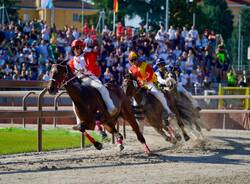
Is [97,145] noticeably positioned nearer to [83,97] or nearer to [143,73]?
[83,97]

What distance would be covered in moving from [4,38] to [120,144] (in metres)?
15.7

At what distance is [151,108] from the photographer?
58.7 ft

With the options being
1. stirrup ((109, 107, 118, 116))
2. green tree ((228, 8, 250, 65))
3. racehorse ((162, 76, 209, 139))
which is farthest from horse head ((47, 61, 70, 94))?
→ green tree ((228, 8, 250, 65))

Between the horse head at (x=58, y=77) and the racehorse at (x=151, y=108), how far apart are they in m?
2.38

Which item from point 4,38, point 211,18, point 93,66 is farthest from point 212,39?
point 211,18

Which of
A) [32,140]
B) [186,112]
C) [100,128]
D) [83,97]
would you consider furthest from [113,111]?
[186,112]

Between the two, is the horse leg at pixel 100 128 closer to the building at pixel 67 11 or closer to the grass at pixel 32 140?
the grass at pixel 32 140

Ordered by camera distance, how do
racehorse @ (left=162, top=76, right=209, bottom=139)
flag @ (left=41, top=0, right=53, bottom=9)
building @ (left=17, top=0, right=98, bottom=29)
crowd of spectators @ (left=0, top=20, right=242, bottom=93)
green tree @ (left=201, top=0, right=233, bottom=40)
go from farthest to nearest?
building @ (left=17, top=0, right=98, bottom=29) → green tree @ (left=201, top=0, right=233, bottom=40) → flag @ (left=41, top=0, right=53, bottom=9) → crowd of spectators @ (left=0, top=20, right=242, bottom=93) → racehorse @ (left=162, top=76, right=209, bottom=139)

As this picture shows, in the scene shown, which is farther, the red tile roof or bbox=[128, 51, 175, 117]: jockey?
the red tile roof

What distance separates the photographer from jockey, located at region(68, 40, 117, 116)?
1595 centimetres

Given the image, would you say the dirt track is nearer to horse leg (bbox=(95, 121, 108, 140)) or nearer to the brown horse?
horse leg (bbox=(95, 121, 108, 140))

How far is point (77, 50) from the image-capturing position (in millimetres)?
16312

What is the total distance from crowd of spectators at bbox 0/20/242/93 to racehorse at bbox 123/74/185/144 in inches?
398

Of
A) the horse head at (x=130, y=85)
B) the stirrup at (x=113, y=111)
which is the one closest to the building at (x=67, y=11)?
the horse head at (x=130, y=85)
